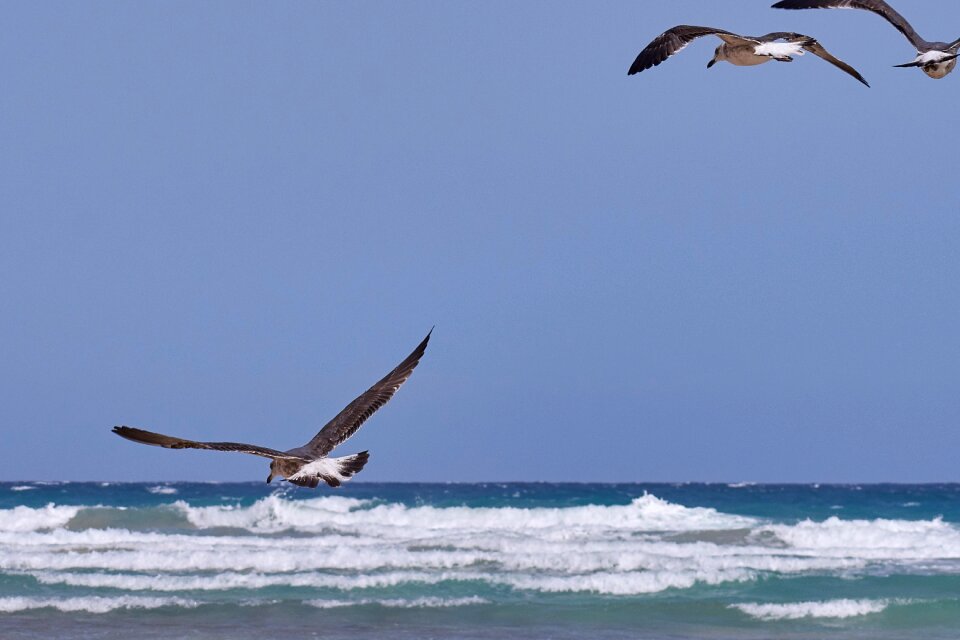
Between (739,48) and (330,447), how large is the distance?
3272 mm

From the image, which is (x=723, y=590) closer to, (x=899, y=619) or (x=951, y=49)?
(x=899, y=619)

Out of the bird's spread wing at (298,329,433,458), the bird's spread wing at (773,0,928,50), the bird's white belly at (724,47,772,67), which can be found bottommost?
the bird's spread wing at (298,329,433,458)

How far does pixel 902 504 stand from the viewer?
40125 millimetres

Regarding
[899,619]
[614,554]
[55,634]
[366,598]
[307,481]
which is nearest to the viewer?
[307,481]

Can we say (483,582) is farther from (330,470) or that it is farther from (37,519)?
(37,519)

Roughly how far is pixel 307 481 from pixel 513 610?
6659 mm

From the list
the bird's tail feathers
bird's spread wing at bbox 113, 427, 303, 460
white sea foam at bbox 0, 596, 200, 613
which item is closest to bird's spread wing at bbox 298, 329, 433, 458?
the bird's tail feathers

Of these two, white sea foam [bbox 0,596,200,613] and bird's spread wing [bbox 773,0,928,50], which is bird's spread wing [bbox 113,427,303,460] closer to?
bird's spread wing [bbox 773,0,928,50]

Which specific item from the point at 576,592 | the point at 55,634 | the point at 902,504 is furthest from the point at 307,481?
the point at 902,504

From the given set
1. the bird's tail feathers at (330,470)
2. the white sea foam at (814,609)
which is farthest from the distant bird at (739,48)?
the white sea foam at (814,609)

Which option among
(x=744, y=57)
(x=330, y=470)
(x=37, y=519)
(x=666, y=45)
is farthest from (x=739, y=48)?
(x=37, y=519)

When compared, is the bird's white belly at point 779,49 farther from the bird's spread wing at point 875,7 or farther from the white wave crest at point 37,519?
the white wave crest at point 37,519

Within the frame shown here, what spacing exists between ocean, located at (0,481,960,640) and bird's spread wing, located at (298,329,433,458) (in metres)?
4.49

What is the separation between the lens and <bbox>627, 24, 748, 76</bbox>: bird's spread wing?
302 inches
